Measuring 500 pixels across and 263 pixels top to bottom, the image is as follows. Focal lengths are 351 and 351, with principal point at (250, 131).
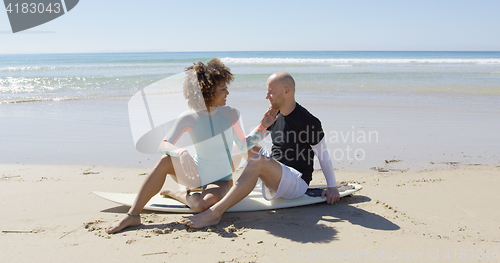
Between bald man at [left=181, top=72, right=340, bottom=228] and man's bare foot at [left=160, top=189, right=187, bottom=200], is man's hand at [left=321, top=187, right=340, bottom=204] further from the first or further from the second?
man's bare foot at [left=160, top=189, right=187, bottom=200]

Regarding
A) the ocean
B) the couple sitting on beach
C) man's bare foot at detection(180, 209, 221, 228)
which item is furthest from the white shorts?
the ocean

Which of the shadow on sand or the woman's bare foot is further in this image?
the woman's bare foot

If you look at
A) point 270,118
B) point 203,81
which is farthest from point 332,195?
point 203,81

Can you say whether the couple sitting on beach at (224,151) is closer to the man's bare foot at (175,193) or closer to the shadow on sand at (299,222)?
the man's bare foot at (175,193)

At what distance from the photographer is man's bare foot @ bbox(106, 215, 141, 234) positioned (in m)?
3.02

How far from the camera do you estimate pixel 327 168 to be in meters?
3.42

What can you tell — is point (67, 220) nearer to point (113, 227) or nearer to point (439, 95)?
point (113, 227)

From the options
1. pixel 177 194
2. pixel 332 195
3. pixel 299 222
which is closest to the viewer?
pixel 299 222

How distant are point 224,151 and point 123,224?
113cm

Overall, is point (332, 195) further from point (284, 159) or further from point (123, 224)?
point (123, 224)

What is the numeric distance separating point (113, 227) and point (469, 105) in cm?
983

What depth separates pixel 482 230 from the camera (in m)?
3.05

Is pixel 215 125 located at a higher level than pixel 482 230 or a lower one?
higher

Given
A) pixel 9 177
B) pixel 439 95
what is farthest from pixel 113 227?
pixel 439 95
